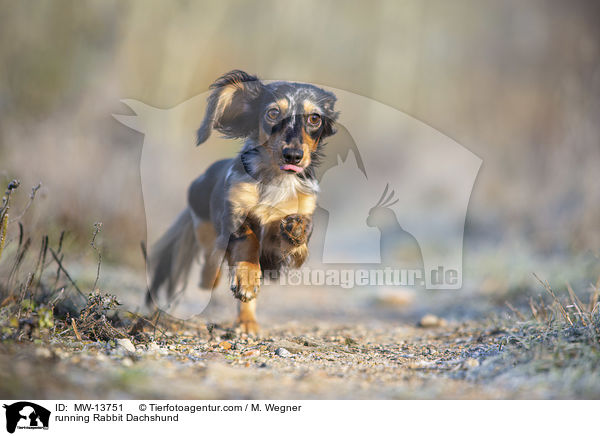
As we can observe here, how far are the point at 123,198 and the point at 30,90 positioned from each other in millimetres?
1525

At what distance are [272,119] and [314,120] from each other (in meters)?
0.22

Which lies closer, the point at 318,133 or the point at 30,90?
the point at 318,133

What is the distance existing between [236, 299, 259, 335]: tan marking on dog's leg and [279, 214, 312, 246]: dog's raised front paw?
60 cm

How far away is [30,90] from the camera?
17.1 ft

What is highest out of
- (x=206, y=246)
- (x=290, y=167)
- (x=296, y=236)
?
(x=206, y=246)

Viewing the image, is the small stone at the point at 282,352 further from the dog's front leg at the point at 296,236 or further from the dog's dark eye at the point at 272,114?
the dog's dark eye at the point at 272,114

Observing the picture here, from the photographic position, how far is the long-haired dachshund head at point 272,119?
2.69m

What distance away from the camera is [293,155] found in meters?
2.61

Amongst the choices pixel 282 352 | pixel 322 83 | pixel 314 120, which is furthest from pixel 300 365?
pixel 322 83

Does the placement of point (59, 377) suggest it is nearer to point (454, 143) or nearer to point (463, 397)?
point (463, 397)
